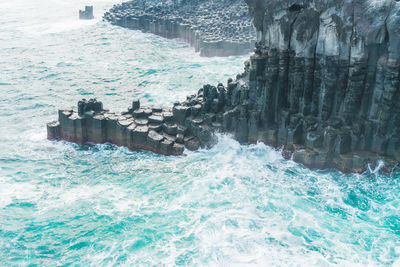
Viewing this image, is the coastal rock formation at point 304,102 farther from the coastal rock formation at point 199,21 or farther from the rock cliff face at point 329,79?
the coastal rock formation at point 199,21

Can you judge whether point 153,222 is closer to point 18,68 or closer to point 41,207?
point 41,207

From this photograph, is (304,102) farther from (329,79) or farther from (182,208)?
(182,208)

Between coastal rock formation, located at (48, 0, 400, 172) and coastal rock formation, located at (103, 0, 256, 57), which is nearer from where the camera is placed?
coastal rock formation, located at (48, 0, 400, 172)

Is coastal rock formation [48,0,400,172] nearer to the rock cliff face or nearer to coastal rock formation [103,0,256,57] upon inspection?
the rock cliff face

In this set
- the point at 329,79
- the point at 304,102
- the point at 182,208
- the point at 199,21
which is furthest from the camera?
the point at 199,21

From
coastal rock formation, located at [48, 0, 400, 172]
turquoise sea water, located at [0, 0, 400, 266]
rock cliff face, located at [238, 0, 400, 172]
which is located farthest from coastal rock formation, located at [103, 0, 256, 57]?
turquoise sea water, located at [0, 0, 400, 266]

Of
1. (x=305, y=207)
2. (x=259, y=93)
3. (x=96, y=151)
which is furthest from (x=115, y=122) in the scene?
(x=305, y=207)

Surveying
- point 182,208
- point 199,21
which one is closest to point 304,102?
point 182,208
